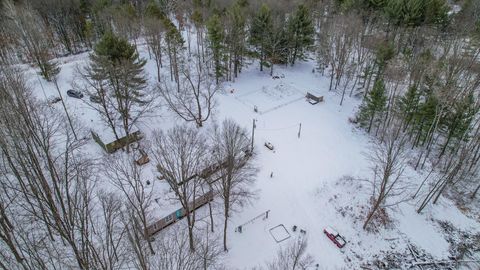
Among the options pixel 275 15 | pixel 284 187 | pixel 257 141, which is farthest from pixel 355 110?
pixel 275 15

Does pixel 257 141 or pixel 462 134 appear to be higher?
pixel 462 134

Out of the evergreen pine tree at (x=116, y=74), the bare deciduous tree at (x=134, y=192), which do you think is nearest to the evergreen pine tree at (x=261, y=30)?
the evergreen pine tree at (x=116, y=74)

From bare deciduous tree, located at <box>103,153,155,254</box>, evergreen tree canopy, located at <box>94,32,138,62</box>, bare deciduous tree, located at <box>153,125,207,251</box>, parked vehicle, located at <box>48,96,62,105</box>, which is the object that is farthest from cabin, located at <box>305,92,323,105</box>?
parked vehicle, located at <box>48,96,62,105</box>

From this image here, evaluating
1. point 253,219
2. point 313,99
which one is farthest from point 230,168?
point 313,99

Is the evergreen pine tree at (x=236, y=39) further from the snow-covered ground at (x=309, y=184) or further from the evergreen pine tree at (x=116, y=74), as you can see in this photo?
the evergreen pine tree at (x=116, y=74)

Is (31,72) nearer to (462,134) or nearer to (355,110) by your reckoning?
(355,110)

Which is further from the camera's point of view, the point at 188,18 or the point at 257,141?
the point at 188,18

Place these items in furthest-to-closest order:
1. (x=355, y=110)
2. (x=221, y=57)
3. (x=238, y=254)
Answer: (x=221, y=57)
(x=355, y=110)
(x=238, y=254)
